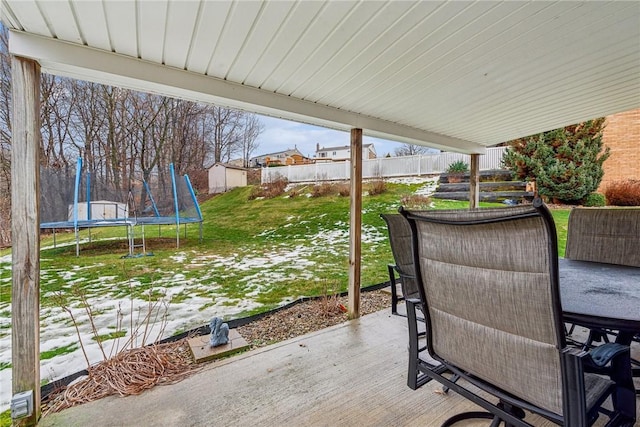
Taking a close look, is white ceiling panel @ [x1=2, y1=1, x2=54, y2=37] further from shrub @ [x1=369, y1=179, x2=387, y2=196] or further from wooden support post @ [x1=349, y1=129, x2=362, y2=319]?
shrub @ [x1=369, y1=179, x2=387, y2=196]

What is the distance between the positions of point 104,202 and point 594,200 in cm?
1028

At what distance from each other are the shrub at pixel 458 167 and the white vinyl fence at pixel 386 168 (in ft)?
0.60

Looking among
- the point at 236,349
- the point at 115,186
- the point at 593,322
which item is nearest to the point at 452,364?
the point at 593,322

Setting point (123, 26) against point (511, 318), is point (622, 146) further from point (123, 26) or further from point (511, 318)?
point (123, 26)

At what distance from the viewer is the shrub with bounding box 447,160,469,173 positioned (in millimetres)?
9002

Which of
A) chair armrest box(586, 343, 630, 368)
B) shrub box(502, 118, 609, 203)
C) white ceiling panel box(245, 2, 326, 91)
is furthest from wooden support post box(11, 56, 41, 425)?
shrub box(502, 118, 609, 203)

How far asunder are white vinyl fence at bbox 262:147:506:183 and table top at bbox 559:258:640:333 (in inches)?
290

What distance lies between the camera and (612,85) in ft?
7.95

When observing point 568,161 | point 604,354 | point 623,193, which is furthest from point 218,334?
point 623,193

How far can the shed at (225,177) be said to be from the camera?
18.9 ft

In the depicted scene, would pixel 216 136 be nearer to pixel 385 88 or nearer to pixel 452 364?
pixel 385 88

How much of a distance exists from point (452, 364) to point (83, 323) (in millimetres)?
3413

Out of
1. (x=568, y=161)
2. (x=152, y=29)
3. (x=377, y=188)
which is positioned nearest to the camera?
(x=152, y=29)

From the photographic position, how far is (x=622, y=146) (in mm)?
7344
